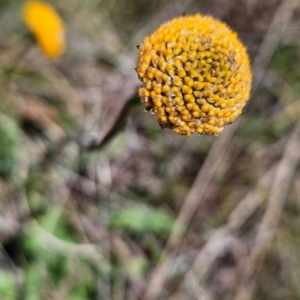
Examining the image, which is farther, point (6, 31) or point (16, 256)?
point (6, 31)

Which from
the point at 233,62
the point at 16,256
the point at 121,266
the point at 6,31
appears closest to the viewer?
the point at 233,62

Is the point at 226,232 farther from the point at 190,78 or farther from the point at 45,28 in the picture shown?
the point at 190,78

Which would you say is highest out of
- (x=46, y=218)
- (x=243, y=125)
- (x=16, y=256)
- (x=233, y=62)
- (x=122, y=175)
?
(x=243, y=125)

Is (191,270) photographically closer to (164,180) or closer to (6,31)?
(164,180)

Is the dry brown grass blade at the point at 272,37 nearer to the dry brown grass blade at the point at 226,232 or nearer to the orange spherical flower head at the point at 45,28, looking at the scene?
the dry brown grass blade at the point at 226,232

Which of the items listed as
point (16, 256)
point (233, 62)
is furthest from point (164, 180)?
point (233, 62)

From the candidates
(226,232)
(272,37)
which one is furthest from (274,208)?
(272,37)

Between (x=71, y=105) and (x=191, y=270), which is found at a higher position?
(x=71, y=105)
